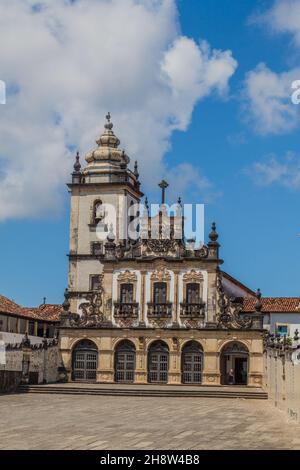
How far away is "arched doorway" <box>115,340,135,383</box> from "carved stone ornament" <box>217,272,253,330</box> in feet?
19.1

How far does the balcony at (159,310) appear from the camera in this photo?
158 ft

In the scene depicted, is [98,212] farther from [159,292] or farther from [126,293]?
[159,292]

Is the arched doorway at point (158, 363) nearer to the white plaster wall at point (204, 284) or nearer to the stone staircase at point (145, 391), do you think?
the white plaster wall at point (204, 284)

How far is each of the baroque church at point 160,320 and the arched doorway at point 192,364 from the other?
0.06m

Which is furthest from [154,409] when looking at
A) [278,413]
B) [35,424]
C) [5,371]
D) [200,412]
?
[5,371]

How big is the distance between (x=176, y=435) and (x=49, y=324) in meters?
39.9

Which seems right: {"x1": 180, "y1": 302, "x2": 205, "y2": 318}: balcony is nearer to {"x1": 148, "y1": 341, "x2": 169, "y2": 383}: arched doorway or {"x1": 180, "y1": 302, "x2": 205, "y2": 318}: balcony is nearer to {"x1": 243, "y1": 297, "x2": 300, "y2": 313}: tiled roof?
{"x1": 148, "y1": 341, "x2": 169, "y2": 383}: arched doorway

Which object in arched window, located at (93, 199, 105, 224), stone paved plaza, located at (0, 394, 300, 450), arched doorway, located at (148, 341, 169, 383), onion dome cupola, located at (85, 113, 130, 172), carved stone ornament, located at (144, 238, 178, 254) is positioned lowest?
stone paved plaza, located at (0, 394, 300, 450)

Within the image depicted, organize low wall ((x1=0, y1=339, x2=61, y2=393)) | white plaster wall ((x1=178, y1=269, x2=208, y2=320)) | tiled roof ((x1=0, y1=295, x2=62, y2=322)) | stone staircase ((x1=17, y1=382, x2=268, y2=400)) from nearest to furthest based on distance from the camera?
stone staircase ((x1=17, y1=382, x2=268, y2=400)) → low wall ((x1=0, y1=339, x2=61, y2=393)) → white plaster wall ((x1=178, y1=269, x2=208, y2=320)) → tiled roof ((x1=0, y1=295, x2=62, y2=322))

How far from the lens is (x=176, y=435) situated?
67.7 feet

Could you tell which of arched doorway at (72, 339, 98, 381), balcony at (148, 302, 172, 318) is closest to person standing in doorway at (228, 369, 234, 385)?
balcony at (148, 302, 172, 318)

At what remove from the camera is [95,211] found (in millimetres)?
54719

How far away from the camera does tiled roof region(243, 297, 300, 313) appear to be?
54622mm
